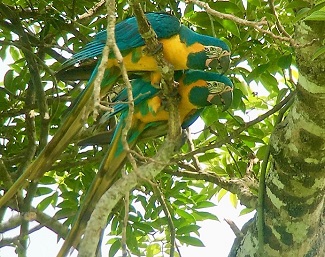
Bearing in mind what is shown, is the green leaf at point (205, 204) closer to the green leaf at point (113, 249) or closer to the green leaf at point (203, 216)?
the green leaf at point (203, 216)

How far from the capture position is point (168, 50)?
2.27 m

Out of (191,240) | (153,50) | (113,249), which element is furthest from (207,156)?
(153,50)

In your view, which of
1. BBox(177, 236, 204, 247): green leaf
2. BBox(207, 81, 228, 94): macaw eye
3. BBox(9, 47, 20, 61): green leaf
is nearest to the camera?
BBox(207, 81, 228, 94): macaw eye

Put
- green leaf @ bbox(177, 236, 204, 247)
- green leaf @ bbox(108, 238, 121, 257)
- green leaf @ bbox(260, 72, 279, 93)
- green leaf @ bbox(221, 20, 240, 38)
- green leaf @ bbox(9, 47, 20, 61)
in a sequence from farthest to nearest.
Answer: green leaf @ bbox(9, 47, 20, 61), green leaf @ bbox(108, 238, 121, 257), green leaf @ bbox(177, 236, 204, 247), green leaf @ bbox(260, 72, 279, 93), green leaf @ bbox(221, 20, 240, 38)

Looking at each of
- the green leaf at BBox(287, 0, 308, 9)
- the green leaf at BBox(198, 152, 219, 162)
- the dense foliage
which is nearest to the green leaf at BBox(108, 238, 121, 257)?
the dense foliage

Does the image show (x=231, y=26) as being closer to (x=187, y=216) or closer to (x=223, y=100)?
(x=223, y=100)

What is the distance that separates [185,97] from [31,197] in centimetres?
68

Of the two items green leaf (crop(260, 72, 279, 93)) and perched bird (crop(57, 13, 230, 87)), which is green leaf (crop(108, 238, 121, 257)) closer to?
perched bird (crop(57, 13, 230, 87))

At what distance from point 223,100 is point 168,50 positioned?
10.9 inches

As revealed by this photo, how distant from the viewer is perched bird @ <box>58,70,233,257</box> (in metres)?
2.27

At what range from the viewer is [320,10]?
1.47 meters

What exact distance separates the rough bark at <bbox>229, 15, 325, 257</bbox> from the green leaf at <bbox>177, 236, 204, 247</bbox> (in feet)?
1.58

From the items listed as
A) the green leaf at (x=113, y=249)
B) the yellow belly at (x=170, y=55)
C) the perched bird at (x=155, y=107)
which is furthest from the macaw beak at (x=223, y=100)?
the green leaf at (x=113, y=249)

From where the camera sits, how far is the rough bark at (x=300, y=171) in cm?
179
